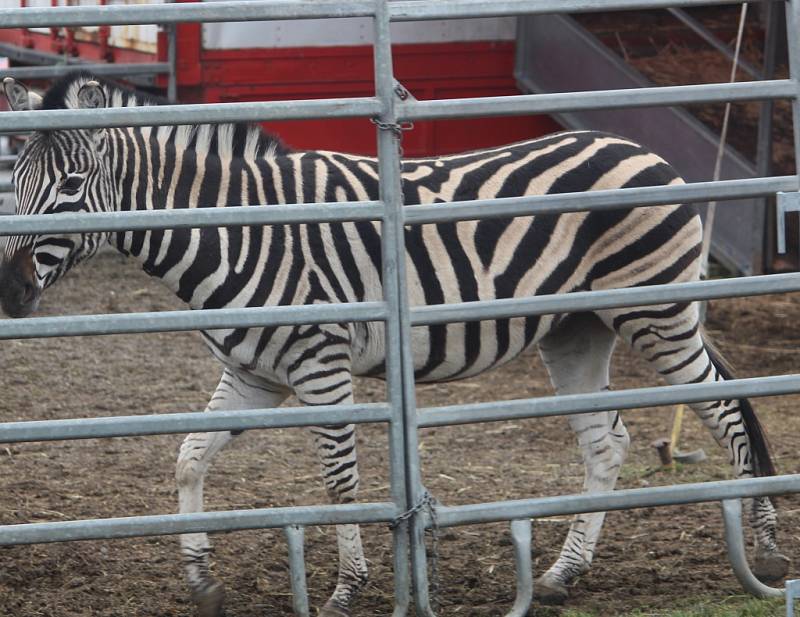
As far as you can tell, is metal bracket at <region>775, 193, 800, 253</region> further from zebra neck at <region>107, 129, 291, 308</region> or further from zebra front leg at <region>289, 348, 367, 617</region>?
zebra neck at <region>107, 129, 291, 308</region>

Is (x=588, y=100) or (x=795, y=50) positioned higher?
(x=795, y=50)

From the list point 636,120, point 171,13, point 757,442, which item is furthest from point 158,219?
point 636,120

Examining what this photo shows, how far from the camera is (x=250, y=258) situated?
432cm

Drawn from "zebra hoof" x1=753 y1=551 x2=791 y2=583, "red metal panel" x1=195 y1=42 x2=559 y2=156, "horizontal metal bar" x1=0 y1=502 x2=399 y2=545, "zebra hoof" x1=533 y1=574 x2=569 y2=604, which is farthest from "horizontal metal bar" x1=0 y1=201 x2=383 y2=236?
"red metal panel" x1=195 y1=42 x2=559 y2=156

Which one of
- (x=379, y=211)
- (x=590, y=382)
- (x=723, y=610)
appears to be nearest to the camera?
(x=379, y=211)

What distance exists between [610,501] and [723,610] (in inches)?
23.1

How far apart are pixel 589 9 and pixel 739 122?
7322 millimetres

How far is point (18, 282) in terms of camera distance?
13.6 feet

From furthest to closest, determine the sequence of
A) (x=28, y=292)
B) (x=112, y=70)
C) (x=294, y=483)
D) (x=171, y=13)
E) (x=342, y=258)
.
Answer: (x=112, y=70) → (x=294, y=483) → (x=342, y=258) → (x=28, y=292) → (x=171, y=13)

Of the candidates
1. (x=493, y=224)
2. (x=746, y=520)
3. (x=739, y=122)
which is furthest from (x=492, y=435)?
(x=739, y=122)

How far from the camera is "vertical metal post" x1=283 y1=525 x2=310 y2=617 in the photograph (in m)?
3.44

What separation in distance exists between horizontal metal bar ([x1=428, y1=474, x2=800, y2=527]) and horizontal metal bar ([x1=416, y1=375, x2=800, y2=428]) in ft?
0.83

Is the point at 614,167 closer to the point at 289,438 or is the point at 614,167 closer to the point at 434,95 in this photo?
the point at 289,438

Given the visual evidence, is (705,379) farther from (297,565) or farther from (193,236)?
(193,236)
